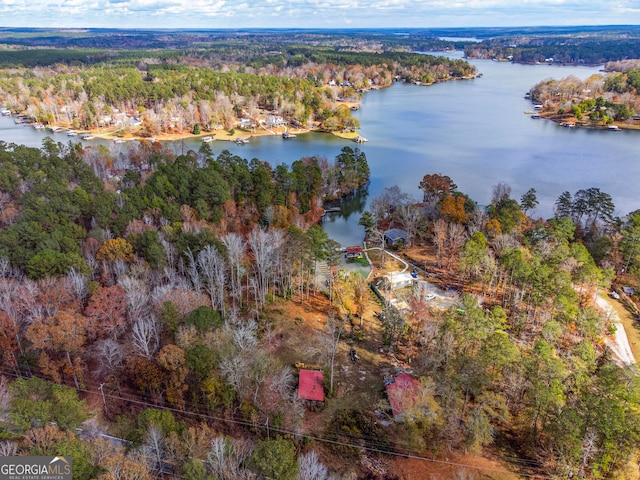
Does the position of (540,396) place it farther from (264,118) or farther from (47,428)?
(264,118)

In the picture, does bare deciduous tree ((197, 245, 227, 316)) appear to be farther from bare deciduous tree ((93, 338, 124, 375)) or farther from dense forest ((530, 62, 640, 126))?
dense forest ((530, 62, 640, 126))

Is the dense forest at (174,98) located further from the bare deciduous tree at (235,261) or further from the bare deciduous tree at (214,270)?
the bare deciduous tree at (214,270)

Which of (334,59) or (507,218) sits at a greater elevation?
(334,59)

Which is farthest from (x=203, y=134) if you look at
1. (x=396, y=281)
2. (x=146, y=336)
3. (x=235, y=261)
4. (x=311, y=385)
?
(x=311, y=385)

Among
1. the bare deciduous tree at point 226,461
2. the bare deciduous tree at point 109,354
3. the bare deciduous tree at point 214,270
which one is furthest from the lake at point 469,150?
the bare deciduous tree at point 226,461

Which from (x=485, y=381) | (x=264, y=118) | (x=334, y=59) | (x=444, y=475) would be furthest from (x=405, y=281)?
(x=334, y=59)
